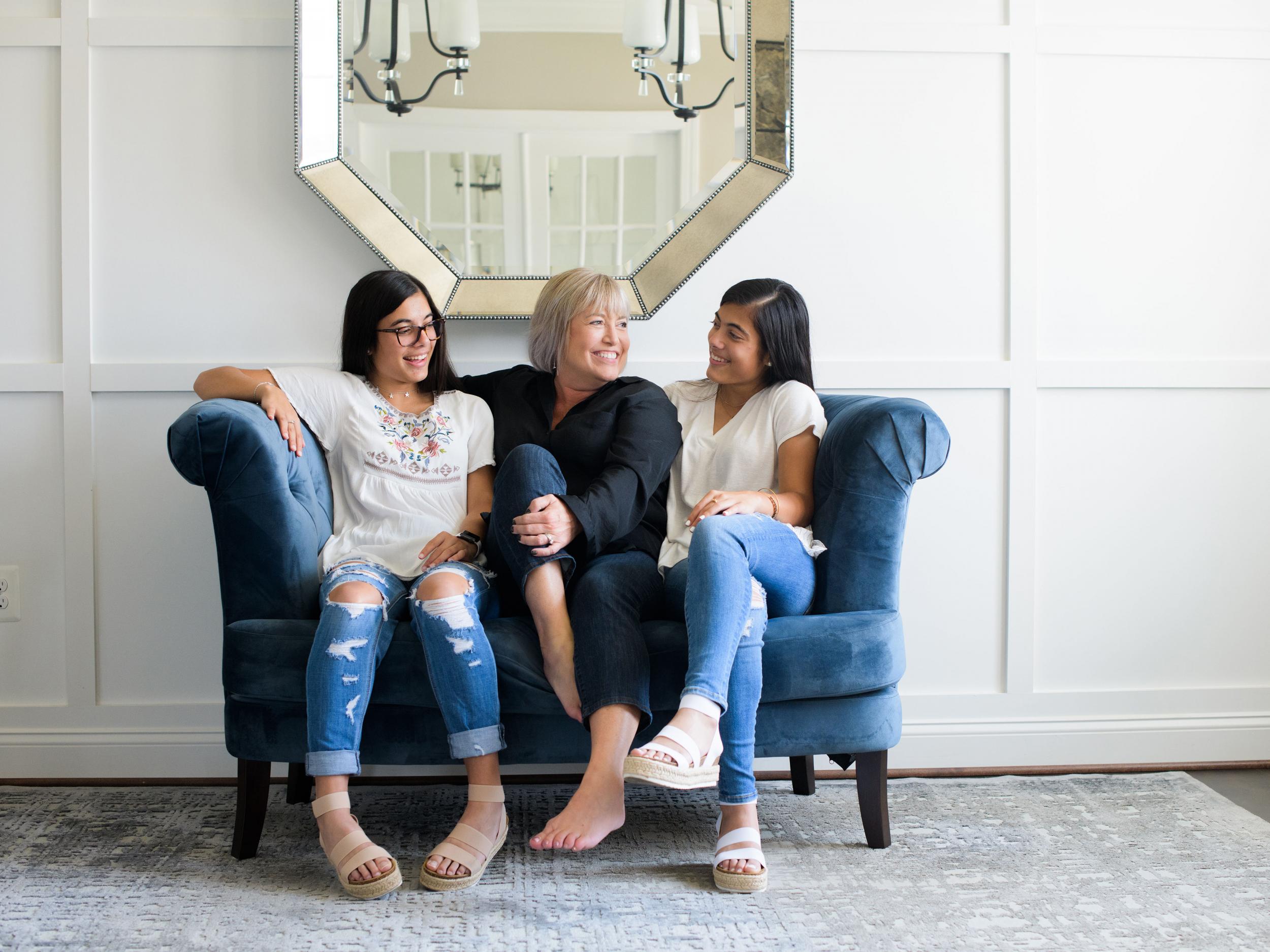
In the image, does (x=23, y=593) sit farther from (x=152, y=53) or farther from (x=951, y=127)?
(x=951, y=127)

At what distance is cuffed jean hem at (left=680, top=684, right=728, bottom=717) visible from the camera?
1.49m

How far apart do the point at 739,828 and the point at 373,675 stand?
629mm

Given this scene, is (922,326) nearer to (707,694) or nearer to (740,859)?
(707,694)

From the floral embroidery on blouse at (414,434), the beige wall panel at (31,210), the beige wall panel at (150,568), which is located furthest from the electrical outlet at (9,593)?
A: the floral embroidery on blouse at (414,434)

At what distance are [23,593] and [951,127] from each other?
2.30 metres

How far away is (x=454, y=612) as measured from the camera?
1.58m

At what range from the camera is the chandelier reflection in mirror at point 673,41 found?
7.15 feet

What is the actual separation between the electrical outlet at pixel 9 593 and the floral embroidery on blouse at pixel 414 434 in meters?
0.97

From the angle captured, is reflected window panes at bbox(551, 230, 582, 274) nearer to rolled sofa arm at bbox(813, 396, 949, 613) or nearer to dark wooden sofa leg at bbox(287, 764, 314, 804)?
rolled sofa arm at bbox(813, 396, 949, 613)

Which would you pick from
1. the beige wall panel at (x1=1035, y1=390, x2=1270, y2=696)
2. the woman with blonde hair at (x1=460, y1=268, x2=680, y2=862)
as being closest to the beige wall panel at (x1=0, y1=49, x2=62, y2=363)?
the woman with blonde hair at (x1=460, y1=268, x2=680, y2=862)

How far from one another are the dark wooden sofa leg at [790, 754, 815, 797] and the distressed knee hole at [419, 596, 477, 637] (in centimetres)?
81

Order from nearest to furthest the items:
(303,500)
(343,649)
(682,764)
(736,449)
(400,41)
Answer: (682,764), (343,649), (303,500), (736,449), (400,41)

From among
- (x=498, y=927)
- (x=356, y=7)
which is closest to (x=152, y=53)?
(x=356, y=7)

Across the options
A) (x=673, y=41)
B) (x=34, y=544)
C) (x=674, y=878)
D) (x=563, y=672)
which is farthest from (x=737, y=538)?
(x=34, y=544)
